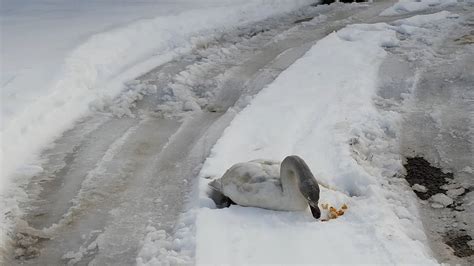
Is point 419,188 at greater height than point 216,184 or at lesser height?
lesser

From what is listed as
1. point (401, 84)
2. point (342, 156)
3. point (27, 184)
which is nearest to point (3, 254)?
point (27, 184)

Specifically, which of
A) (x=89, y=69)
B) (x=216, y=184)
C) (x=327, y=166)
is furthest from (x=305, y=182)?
(x=89, y=69)

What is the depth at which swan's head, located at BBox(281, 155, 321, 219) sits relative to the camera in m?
5.17

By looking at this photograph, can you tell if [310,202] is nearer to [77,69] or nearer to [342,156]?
[342,156]

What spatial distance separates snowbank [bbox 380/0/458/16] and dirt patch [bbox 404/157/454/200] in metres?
6.43

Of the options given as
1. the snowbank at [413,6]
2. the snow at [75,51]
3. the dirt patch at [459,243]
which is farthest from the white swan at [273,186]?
the snowbank at [413,6]

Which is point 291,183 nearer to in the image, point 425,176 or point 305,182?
point 305,182

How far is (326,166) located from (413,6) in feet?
25.2

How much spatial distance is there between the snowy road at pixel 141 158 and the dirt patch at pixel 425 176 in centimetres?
206

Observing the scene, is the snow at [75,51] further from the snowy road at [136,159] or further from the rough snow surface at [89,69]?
the snowy road at [136,159]

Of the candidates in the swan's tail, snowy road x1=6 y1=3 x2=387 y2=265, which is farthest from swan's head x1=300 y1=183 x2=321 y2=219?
snowy road x1=6 y1=3 x2=387 y2=265

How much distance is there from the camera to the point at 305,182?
5.17m

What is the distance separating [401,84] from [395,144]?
1870 mm

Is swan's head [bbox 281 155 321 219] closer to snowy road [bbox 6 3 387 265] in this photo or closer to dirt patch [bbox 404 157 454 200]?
snowy road [bbox 6 3 387 265]
